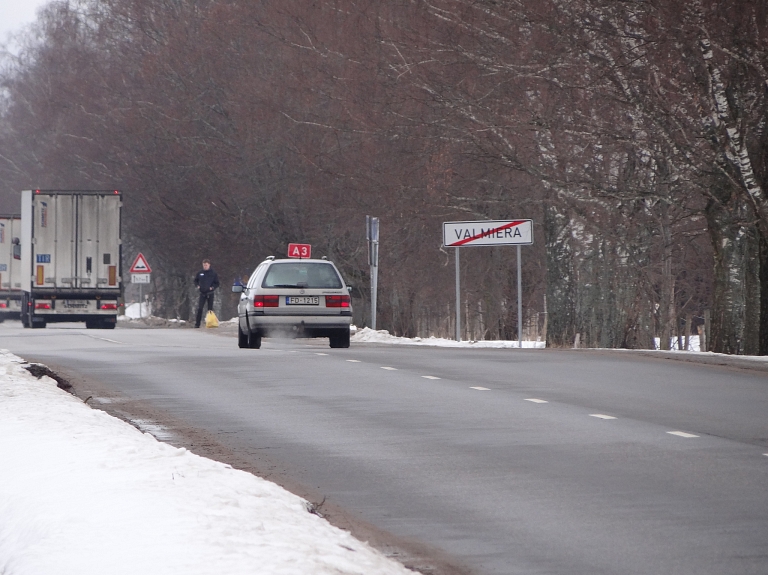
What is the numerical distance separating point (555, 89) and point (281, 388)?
12.5 metres

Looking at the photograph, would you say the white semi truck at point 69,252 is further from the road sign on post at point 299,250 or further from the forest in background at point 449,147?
the forest in background at point 449,147

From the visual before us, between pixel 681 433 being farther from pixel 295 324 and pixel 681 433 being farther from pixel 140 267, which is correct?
pixel 140 267

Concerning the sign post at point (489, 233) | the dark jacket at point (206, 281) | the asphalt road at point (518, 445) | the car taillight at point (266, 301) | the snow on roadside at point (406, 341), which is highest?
the sign post at point (489, 233)

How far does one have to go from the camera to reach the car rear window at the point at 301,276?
25.6 m

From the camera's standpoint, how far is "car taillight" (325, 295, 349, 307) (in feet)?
84.0

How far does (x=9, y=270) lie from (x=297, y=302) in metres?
25.6

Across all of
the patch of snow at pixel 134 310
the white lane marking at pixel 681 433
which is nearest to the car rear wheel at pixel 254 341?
the white lane marking at pixel 681 433

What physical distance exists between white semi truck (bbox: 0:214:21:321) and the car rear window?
23.4m

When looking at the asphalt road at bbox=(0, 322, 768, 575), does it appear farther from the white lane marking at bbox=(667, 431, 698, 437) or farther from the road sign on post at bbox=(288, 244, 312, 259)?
the road sign on post at bbox=(288, 244, 312, 259)

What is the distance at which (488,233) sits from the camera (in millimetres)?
29547

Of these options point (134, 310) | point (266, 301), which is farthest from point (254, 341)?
point (134, 310)

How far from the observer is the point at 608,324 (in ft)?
106

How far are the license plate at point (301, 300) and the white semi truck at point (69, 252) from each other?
16.4 m

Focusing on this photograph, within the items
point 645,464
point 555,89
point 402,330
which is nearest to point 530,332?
point 402,330
